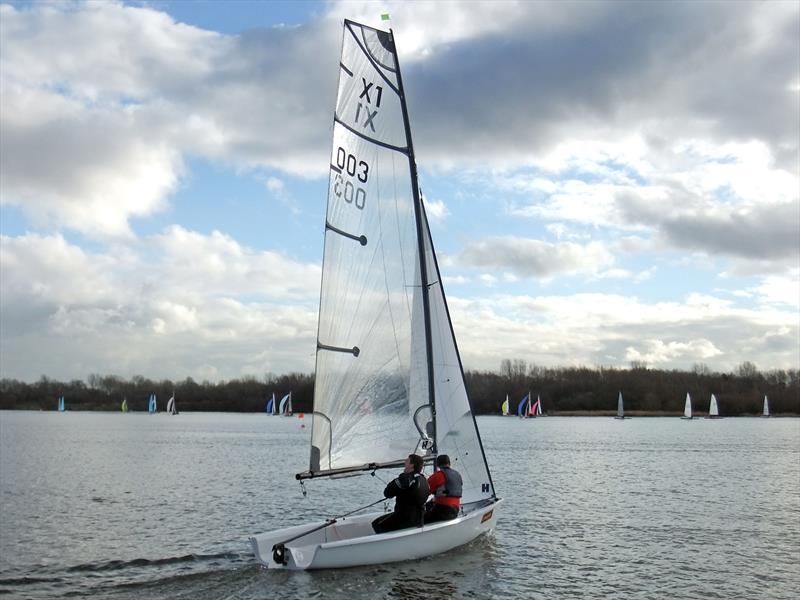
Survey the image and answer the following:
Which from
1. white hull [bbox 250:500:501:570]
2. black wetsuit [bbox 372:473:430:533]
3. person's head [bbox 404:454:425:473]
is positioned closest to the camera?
white hull [bbox 250:500:501:570]

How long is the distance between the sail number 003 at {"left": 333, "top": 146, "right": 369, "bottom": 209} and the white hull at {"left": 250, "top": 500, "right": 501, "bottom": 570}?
6.17 m

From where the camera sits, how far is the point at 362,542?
45.2 ft

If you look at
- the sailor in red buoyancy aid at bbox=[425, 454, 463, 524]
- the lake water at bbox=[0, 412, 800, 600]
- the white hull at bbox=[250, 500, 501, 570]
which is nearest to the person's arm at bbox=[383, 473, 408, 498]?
the white hull at bbox=[250, 500, 501, 570]

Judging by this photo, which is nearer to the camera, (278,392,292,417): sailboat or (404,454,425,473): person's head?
(404,454,425,473): person's head

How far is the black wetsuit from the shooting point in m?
14.6

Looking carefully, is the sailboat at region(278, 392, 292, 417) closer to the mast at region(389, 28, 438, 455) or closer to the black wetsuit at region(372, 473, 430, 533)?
the mast at region(389, 28, 438, 455)

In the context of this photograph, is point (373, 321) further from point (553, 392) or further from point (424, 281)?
point (553, 392)

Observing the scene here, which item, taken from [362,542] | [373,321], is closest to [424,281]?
[373,321]

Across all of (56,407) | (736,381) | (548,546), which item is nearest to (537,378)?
(736,381)

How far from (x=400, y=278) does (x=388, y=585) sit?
5.82 meters

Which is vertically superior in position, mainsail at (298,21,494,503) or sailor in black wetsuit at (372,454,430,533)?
mainsail at (298,21,494,503)

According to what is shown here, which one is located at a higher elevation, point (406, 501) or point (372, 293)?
point (372, 293)

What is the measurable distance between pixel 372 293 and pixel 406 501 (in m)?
3.99

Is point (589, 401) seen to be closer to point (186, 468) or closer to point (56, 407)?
point (186, 468)
